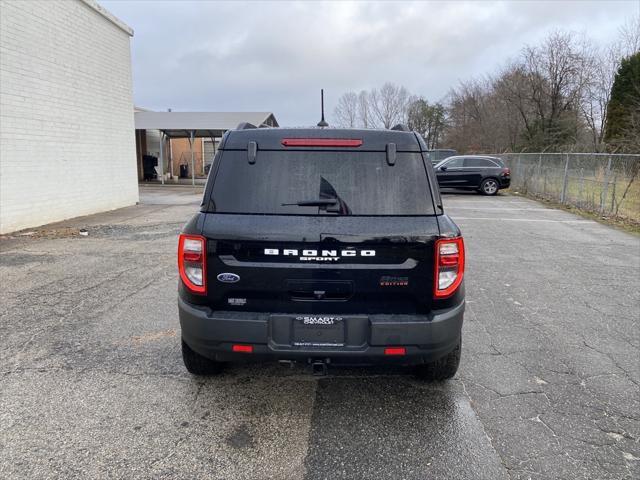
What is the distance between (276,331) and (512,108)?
3506 cm

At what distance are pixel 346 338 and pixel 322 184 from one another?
94cm

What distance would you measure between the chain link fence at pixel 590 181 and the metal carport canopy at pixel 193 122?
1449 centimetres

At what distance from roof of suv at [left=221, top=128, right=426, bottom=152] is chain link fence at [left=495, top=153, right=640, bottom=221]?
1080 cm

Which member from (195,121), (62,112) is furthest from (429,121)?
(62,112)

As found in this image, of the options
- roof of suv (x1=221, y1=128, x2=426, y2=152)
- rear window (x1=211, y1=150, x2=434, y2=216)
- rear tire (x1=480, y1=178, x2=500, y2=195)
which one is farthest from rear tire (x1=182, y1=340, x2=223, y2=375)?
rear tire (x1=480, y1=178, x2=500, y2=195)

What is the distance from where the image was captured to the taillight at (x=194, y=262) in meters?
2.68

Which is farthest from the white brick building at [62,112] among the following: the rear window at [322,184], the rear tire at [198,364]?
the rear window at [322,184]

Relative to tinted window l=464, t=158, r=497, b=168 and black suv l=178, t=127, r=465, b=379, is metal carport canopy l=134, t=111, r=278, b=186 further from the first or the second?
black suv l=178, t=127, r=465, b=379

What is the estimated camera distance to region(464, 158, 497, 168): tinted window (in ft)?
63.6

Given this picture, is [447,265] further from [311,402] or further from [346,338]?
[311,402]

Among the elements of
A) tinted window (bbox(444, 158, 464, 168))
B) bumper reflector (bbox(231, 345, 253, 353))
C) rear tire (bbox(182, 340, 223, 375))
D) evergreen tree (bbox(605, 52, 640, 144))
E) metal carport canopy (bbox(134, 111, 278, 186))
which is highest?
evergreen tree (bbox(605, 52, 640, 144))

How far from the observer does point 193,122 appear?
24.8m

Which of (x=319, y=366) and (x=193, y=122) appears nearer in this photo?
(x=319, y=366)

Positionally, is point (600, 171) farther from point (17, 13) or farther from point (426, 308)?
point (17, 13)
